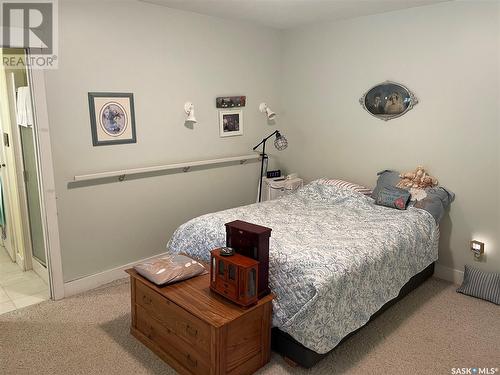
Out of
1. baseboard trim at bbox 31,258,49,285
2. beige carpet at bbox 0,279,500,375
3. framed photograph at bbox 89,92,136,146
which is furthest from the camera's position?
baseboard trim at bbox 31,258,49,285

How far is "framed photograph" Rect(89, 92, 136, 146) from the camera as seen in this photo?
306 cm

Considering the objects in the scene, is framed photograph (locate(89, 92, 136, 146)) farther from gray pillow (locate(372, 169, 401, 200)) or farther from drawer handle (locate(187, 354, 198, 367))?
gray pillow (locate(372, 169, 401, 200))

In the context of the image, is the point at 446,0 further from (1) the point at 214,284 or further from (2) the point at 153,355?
(2) the point at 153,355

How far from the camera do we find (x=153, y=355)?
2371mm

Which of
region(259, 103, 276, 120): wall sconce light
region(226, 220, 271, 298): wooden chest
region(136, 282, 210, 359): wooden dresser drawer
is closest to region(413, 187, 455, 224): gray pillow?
region(226, 220, 271, 298): wooden chest

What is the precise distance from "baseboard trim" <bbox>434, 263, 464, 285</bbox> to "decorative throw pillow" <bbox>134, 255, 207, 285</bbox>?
2.23 meters

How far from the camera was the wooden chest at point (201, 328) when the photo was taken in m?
1.99

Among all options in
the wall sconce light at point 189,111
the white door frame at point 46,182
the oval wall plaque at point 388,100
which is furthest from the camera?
the wall sconce light at point 189,111

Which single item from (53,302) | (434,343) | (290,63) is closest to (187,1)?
(290,63)

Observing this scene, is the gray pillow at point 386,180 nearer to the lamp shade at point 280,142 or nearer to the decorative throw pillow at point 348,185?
the decorative throw pillow at point 348,185

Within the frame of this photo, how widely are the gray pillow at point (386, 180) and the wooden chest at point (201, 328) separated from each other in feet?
5.99

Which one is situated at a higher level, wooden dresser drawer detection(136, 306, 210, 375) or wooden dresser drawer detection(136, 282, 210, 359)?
wooden dresser drawer detection(136, 282, 210, 359)

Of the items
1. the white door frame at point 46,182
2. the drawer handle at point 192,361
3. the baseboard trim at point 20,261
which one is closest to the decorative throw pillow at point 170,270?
the drawer handle at point 192,361

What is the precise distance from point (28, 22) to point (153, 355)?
2.36 metres
